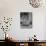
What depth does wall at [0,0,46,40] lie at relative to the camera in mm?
4273

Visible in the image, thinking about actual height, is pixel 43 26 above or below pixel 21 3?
below

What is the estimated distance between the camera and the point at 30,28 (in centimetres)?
434

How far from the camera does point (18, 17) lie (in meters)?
4.32

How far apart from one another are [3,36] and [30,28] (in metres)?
0.96

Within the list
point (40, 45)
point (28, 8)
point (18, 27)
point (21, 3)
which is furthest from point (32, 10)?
point (40, 45)

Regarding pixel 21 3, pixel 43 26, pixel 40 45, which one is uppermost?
pixel 21 3

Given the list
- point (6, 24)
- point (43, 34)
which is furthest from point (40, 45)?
point (6, 24)

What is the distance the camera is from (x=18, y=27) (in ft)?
14.1

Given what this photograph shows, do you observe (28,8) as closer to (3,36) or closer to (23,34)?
(23,34)

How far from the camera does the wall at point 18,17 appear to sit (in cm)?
427

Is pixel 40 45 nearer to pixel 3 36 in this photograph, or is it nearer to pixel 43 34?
pixel 43 34

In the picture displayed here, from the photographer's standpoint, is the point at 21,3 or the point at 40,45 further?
the point at 21,3

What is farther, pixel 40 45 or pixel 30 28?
pixel 30 28

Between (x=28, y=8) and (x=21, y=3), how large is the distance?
30 centimetres
